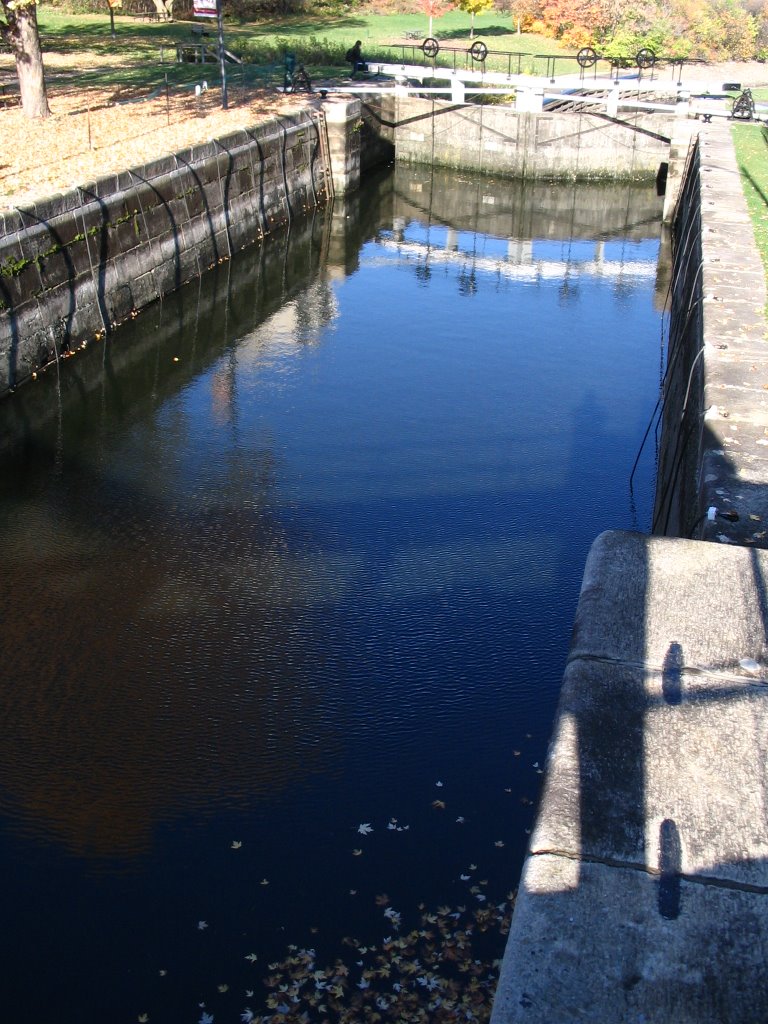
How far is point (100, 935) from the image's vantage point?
277 inches

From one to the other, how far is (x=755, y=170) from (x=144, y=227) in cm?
1193

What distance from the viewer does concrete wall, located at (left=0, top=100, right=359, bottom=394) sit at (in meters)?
15.2

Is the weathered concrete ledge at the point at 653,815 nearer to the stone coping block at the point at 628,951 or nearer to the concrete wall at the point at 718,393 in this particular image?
the stone coping block at the point at 628,951

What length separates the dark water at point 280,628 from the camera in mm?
7188

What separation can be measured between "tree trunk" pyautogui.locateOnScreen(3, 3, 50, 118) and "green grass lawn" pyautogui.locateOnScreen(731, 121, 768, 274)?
14.3m

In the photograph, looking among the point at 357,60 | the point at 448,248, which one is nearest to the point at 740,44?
the point at 357,60

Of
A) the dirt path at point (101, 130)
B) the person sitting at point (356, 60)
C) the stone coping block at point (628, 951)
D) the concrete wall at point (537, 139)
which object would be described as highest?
the person sitting at point (356, 60)

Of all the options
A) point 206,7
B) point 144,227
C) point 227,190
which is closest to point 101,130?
point 227,190

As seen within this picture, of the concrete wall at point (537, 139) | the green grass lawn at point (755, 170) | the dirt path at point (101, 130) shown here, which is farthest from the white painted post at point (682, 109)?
the dirt path at point (101, 130)

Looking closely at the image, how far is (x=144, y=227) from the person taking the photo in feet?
61.2

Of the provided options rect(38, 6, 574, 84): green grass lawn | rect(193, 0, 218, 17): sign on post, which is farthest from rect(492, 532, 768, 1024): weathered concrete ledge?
rect(38, 6, 574, 84): green grass lawn

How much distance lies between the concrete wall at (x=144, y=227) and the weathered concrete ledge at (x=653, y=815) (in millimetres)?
11243

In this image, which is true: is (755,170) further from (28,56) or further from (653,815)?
(653,815)

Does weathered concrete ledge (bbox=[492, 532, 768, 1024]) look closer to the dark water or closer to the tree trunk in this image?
the dark water
